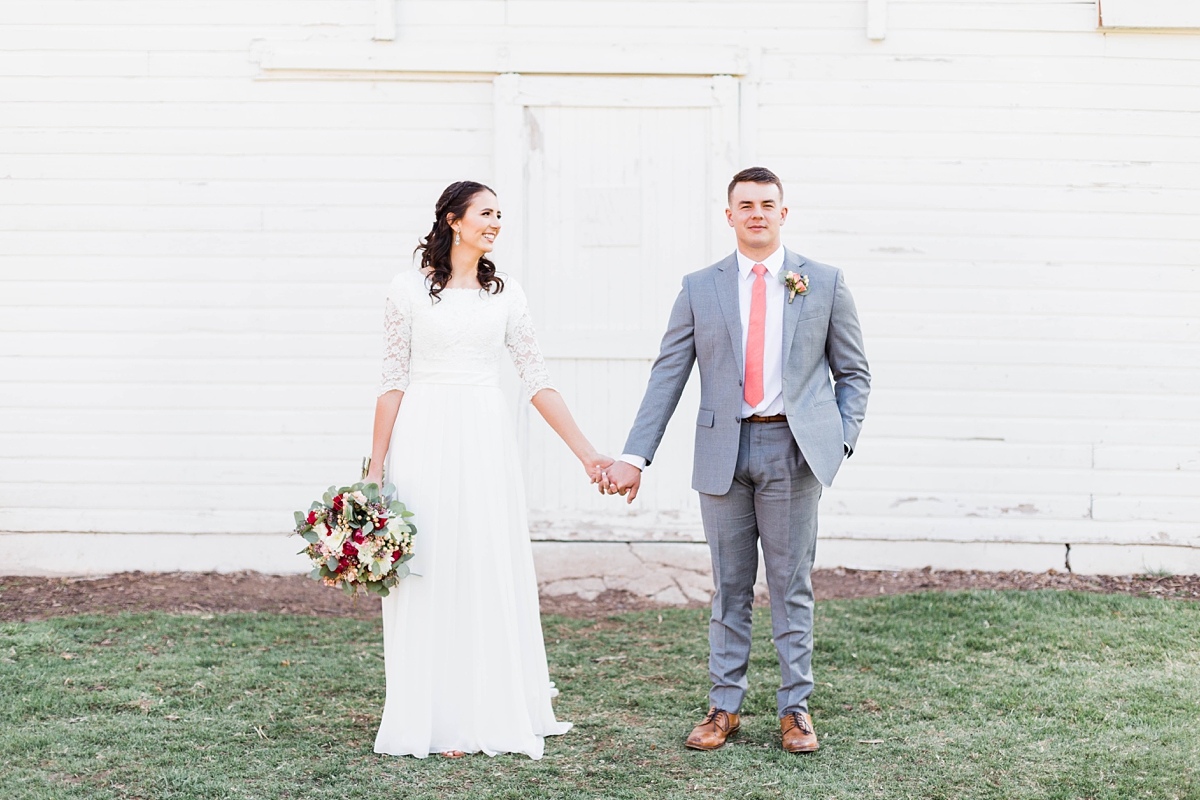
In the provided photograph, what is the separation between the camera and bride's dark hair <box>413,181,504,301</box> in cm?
415

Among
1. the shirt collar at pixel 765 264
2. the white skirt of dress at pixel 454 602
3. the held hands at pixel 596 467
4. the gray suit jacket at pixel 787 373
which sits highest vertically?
the shirt collar at pixel 765 264

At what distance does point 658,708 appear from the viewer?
4.63m

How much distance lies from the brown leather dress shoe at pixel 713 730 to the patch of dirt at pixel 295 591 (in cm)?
200

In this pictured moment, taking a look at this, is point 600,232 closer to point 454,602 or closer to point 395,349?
point 395,349

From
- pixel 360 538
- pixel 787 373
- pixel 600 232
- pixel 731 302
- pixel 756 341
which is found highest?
pixel 600 232

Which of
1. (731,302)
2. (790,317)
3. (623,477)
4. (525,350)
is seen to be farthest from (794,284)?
(525,350)

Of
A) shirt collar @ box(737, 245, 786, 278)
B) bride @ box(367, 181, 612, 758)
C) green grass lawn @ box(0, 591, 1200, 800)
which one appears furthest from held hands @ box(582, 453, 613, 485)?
green grass lawn @ box(0, 591, 1200, 800)

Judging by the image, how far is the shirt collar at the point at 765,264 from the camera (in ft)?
13.5

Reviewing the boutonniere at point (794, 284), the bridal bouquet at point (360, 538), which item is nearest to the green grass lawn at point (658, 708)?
the bridal bouquet at point (360, 538)

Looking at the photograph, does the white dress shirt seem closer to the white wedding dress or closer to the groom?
the groom

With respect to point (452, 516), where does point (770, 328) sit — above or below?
above

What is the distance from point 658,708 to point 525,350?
60.7 inches

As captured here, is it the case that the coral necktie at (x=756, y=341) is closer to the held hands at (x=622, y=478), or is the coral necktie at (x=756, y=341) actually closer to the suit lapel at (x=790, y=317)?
the suit lapel at (x=790, y=317)

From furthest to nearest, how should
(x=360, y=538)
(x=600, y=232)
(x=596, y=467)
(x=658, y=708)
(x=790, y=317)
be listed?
(x=600, y=232), (x=658, y=708), (x=596, y=467), (x=790, y=317), (x=360, y=538)
